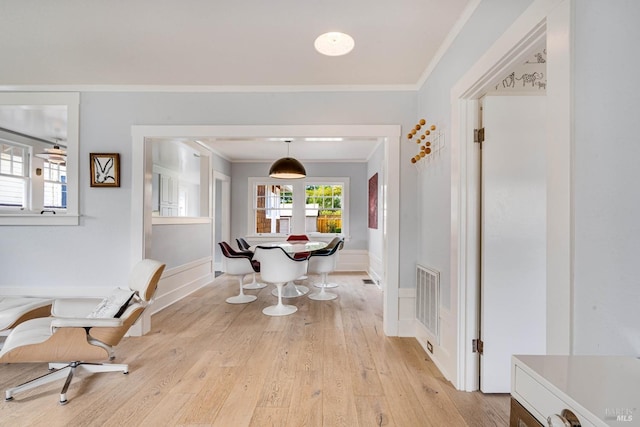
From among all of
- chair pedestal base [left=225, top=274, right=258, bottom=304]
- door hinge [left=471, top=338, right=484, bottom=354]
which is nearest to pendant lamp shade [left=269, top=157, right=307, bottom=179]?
chair pedestal base [left=225, top=274, right=258, bottom=304]

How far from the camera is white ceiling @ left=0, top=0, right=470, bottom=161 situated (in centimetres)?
180

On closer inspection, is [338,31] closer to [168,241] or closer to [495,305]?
[495,305]

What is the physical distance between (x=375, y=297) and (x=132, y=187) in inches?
130

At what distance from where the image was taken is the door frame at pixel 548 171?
1.02m

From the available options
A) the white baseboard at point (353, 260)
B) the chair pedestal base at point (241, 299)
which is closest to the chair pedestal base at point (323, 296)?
the chair pedestal base at point (241, 299)

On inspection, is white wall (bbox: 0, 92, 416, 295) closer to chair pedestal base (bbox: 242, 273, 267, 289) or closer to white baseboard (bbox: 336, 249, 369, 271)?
chair pedestal base (bbox: 242, 273, 267, 289)

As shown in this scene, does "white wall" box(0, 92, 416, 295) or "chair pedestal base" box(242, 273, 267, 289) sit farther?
"chair pedestal base" box(242, 273, 267, 289)

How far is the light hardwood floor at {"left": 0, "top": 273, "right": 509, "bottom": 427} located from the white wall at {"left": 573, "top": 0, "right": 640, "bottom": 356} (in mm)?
1117

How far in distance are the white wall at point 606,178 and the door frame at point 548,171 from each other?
0.03 m

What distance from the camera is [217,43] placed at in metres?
2.18

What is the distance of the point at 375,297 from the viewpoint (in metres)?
4.21

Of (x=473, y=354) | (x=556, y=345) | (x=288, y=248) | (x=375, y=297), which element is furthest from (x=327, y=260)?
(x=556, y=345)

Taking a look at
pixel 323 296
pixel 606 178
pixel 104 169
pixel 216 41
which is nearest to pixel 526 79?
pixel 606 178

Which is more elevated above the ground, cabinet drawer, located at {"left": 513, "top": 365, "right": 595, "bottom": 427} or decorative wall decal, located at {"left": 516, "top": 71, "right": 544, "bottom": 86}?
decorative wall decal, located at {"left": 516, "top": 71, "right": 544, "bottom": 86}
